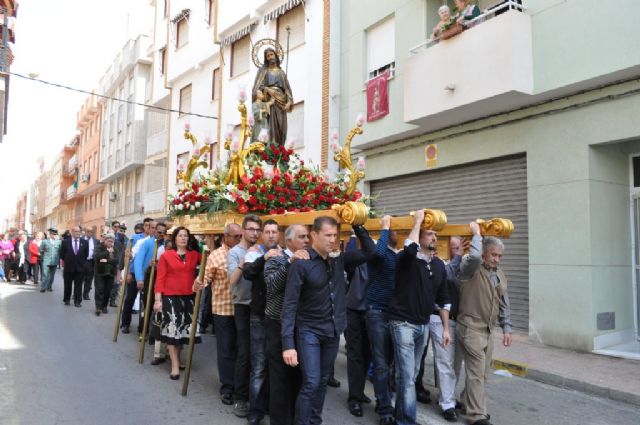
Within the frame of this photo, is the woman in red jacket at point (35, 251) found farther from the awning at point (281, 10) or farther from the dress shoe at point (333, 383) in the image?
the dress shoe at point (333, 383)

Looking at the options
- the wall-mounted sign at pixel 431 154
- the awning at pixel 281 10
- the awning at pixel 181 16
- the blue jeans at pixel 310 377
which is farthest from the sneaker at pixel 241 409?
the awning at pixel 181 16

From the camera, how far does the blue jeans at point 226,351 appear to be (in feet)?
16.6

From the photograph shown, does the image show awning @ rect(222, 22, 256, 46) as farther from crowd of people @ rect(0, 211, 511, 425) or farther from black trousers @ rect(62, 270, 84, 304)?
crowd of people @ rect(0, 211, 511, 425)

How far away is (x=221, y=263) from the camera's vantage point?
5.28 meters

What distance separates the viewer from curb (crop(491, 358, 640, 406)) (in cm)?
557

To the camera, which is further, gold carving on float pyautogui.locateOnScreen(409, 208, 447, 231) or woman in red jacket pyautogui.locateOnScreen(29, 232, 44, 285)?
woman in red jacket pyautogui.locateOnScreen(29, 232, 44, 285)

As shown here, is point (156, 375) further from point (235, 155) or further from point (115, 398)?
point (235, 155)

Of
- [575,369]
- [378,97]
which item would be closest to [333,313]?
[575,369]

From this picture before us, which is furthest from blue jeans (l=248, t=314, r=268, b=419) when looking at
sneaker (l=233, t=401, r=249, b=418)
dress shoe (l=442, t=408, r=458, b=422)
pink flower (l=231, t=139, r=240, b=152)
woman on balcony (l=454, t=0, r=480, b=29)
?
woman on balcony (l=454, t=0, r=480, b=29)

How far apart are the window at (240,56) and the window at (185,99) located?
4.12 metres

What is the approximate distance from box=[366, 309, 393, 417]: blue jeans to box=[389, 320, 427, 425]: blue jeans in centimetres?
19

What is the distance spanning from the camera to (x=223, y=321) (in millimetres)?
5117

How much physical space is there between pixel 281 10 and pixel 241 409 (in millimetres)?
13257

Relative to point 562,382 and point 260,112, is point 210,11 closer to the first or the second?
point 260,112
